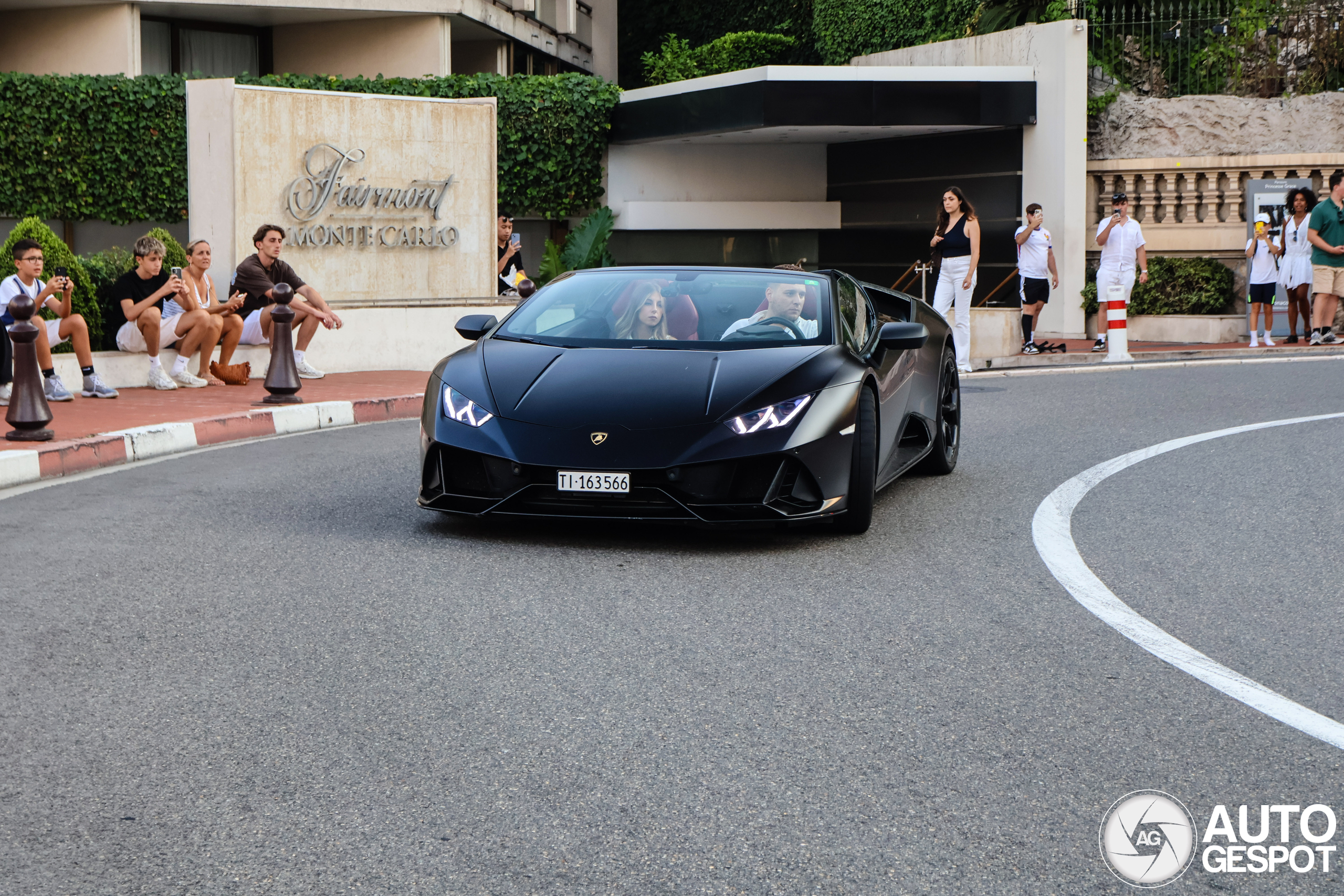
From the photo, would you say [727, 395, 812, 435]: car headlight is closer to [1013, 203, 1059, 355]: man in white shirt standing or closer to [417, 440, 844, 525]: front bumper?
[417, 440, 844, 525]: front bumper

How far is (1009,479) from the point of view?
8578 millimetres

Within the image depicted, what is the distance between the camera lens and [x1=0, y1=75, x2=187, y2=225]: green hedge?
77.3 feet

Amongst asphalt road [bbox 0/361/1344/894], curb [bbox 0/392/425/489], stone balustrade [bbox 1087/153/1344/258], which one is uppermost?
stone balustrade [bbox 1087/153/1344/258]

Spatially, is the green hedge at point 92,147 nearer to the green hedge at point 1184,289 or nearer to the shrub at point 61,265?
the shrub at point 61,265

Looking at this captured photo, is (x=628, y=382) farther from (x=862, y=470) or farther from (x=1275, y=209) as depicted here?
(x=1275, y=209)

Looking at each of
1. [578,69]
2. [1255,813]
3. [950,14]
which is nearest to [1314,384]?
[1255,813]

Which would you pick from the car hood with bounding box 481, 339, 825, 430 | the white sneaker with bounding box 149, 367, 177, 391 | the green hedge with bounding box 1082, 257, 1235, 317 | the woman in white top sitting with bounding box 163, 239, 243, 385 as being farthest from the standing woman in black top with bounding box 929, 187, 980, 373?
the car hood with bounding box 481, 339, 825, 430

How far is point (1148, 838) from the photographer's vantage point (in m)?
3.32

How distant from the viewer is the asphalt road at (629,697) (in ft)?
10.6

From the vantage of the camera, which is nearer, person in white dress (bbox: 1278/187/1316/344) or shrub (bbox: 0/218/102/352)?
shrub (bbox: 0/218/102/352)

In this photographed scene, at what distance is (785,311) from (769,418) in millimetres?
1173

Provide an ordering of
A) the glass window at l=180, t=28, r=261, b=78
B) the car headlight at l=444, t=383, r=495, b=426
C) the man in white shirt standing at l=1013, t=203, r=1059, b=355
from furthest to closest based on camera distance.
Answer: the glass window at l=180, t=28, r=261, b=78, the man in white shirt standing at l=1013, t=203, r=1059, b=355, the car headlight at l=444, t=383, r=495, b=426

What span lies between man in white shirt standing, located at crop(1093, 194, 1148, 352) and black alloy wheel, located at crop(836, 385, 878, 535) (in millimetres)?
11000

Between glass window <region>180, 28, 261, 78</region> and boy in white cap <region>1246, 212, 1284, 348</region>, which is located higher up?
glass window <region>180, 28, 261, 78</region>
